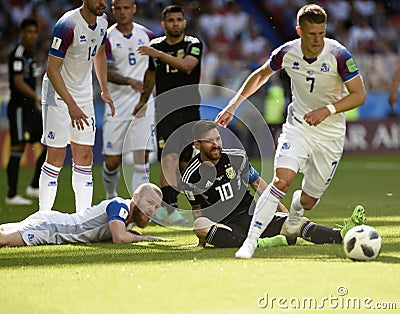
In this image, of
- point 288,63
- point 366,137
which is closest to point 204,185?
point 288,63

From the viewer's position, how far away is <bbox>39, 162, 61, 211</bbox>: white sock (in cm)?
924

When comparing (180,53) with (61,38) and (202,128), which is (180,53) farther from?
(202,128)

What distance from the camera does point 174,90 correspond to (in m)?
10.7

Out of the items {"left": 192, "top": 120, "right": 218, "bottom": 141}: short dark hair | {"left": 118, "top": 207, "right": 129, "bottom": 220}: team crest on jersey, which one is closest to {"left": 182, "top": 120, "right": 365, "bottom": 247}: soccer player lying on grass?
{"left": 192, "top": 120, "right": 218, "bottom": 141}: short dark hair

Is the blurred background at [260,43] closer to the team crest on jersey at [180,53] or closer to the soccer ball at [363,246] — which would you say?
the team crest on jersey at [180,53]

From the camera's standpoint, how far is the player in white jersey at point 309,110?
7340 millimetres

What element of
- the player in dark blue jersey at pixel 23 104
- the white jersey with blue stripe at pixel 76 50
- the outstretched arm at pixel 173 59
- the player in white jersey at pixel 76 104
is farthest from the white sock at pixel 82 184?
the player in dark blue jersey at pixel 23 104

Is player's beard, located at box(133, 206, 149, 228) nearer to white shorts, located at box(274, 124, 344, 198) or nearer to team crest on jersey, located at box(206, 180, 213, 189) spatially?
team crest on jersey, located at box(206, 180, 213, 189)

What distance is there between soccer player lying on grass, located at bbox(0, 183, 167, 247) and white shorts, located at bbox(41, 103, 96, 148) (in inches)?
39.1

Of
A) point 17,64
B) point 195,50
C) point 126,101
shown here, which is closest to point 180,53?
point 195,50

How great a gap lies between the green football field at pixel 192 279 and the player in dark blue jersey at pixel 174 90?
1439 millimetres

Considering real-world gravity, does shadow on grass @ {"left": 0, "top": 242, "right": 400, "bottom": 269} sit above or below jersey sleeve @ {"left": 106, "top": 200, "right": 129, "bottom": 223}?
below

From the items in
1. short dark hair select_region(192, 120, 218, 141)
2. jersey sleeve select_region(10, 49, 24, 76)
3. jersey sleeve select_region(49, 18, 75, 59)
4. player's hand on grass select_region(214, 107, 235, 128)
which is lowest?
short dark hair select_region(192, 120, 218, 141)

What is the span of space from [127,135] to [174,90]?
45.4 inches
